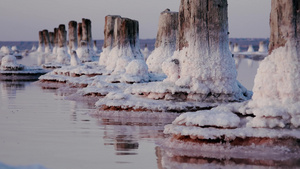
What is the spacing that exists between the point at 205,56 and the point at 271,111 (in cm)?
543

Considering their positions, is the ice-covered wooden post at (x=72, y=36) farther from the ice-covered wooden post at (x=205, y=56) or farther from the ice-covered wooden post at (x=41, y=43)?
the ice-covered wooden post at (x=205, y=56)

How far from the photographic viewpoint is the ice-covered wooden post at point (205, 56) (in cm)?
1449

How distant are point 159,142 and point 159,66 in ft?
37.9

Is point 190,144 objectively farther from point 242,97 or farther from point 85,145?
point 242,97

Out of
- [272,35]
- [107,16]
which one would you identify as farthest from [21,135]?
[107,16]

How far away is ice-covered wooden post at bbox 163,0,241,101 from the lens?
1449 centimetres

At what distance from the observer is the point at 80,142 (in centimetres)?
1036

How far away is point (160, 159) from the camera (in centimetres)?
895

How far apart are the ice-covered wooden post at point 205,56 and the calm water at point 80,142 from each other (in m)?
1.68

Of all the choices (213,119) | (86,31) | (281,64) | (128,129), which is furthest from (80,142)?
(86,31)

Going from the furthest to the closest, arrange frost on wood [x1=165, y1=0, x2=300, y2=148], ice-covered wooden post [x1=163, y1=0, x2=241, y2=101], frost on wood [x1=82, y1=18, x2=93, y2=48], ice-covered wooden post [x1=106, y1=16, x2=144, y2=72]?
frost on wood [x1=82, y1=18, x2=93, y2=48], ice-covered wooden post [x1=106, y1=16, x2=144, y2=72], ice-covered wooden post [x1=163, y1=0, x2=241, y2=101], frost on wood [x1=165, y1=0, x2=300, y2=148]

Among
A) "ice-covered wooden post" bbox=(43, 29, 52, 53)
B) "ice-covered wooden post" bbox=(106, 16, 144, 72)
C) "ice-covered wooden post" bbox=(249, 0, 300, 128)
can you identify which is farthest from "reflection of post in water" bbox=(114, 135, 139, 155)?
"ice-covered wooden post" bbox=(43, 29, 52, 53)

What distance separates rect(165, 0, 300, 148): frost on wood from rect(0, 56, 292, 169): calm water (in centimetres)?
58

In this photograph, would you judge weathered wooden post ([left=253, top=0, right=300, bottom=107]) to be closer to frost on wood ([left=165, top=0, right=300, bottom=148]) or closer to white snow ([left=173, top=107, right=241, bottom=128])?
frost on wood ([left=165, top=0, right=300, bottom=148])
